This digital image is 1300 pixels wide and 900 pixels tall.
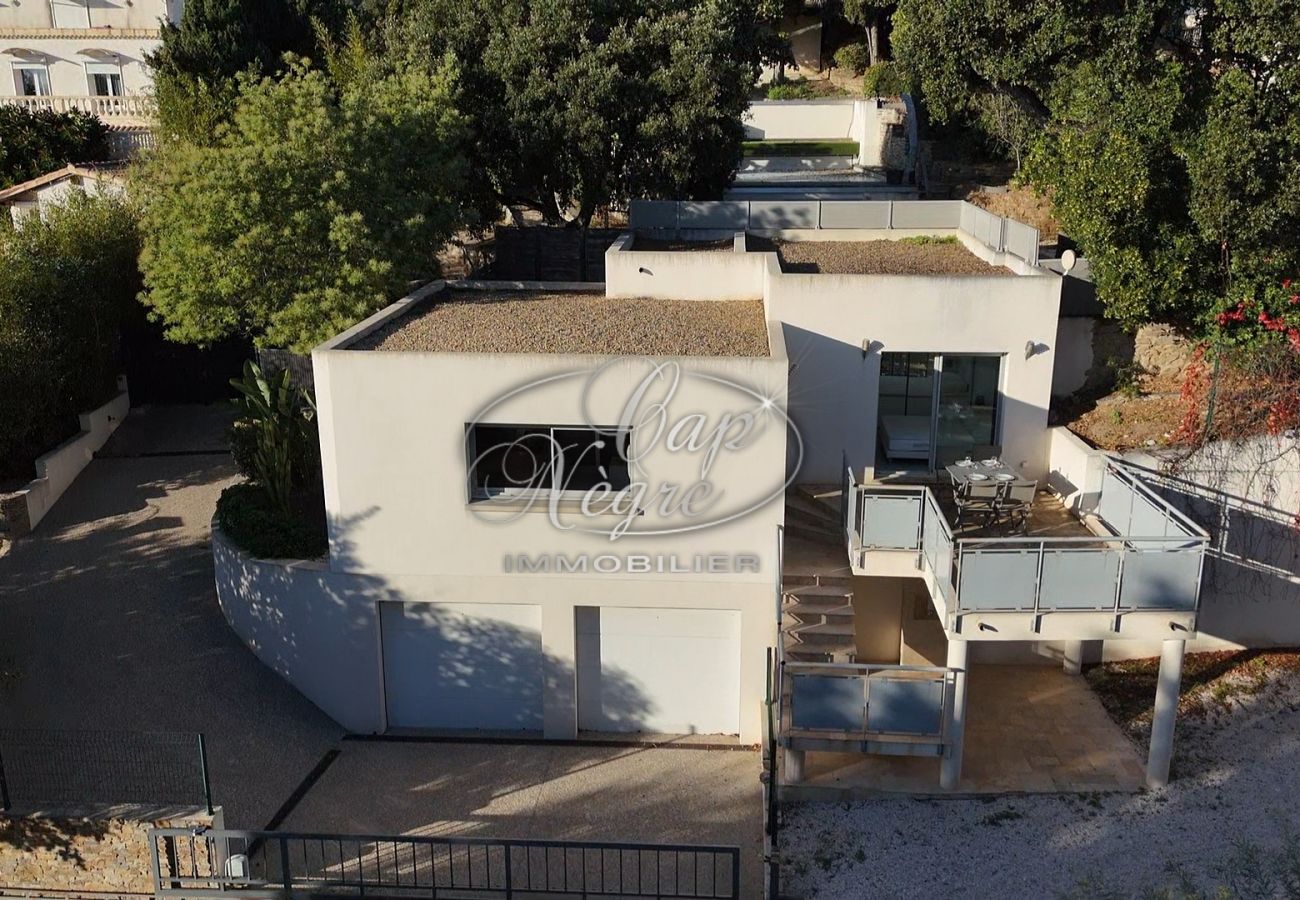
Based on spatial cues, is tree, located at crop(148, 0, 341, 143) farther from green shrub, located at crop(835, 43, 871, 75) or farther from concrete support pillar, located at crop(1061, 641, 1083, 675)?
green shrub, located at crop(835, 43, 871, 75)

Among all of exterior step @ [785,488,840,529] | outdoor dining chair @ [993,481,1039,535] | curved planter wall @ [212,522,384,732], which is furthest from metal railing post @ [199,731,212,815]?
outdoor dining chair @ [993,481,1039,535]

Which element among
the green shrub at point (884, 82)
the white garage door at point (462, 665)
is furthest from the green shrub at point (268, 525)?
the green shrub at point (884, 82)

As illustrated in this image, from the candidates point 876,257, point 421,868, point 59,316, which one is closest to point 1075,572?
point 421,868

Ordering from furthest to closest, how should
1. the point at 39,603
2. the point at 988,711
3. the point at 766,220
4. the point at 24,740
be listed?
the point at 766,220 → the point at 39,603 → the point at 988,711 → the point at 24,740

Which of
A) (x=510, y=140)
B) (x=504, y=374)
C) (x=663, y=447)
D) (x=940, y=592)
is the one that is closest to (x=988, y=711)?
(x=940, y=592)

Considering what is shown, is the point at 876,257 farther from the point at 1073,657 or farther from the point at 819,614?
the point at 819,614

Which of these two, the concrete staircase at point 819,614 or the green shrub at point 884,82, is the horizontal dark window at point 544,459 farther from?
the green shrub at point 884,82

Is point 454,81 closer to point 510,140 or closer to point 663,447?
point 510,140
